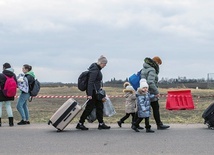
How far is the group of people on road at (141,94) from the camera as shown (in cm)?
981

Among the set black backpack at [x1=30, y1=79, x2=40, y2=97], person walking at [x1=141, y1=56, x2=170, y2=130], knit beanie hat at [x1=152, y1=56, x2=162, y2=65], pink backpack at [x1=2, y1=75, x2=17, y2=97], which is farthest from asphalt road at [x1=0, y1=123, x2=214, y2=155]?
knit beanie hat at [x1=152, y1=56, x2=162, y2=65]

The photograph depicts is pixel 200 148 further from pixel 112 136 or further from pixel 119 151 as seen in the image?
pixel 112 136

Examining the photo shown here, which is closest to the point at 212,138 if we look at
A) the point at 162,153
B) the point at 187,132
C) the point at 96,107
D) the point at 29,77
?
the point at 187,132

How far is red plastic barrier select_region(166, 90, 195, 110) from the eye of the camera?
1900 cm

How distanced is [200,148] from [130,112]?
3050mm

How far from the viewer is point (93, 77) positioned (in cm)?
1012

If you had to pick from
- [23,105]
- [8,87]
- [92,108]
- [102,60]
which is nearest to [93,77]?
→ [102,60]

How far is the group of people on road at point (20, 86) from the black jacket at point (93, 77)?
7.77 ft

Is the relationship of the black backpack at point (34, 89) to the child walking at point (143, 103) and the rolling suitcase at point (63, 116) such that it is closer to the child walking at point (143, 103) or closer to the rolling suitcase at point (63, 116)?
the rolling suitcase at point (63, 116)

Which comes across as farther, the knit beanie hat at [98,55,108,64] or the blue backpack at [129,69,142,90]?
the blue backpack at [129,69,142,90]

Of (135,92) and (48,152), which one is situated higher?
(135,92)

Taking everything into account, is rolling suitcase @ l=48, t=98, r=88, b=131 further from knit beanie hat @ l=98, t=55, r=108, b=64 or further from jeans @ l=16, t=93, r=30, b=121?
jeans @ l=16, t=93, r=30, b=121

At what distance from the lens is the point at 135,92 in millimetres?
10367

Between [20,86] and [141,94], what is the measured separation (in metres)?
3.65
